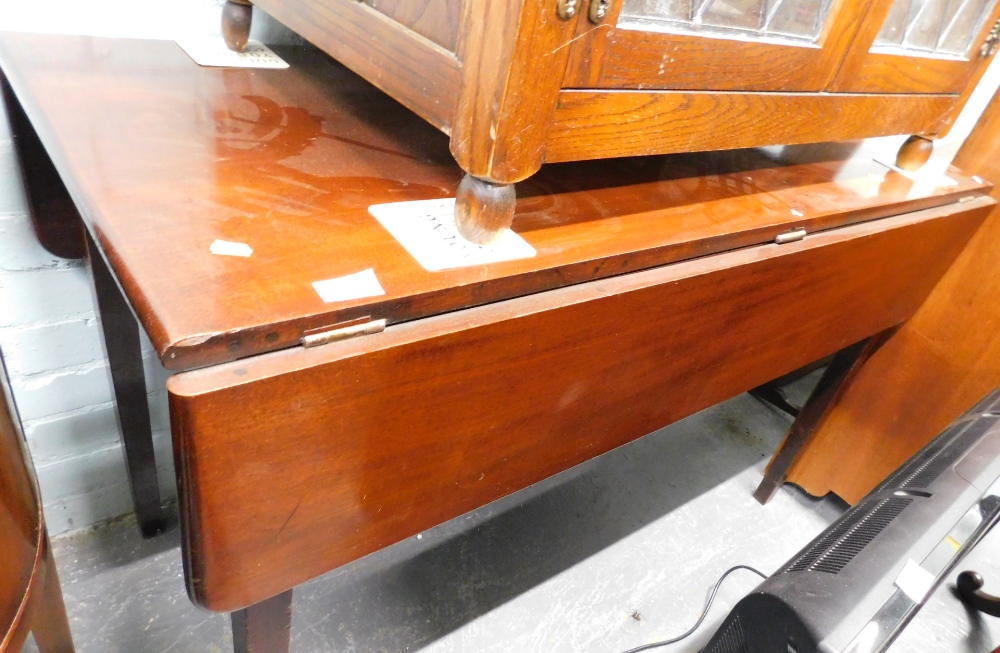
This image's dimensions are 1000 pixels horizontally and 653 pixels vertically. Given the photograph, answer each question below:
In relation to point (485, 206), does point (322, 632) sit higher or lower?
lower

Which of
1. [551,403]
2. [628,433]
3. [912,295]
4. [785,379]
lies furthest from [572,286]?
[785,379]

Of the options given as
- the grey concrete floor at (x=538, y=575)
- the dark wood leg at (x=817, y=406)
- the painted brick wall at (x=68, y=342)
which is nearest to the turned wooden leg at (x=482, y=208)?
the painted brick wall at (x=68, y=342)

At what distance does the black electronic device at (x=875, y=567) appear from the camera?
45 centimetres

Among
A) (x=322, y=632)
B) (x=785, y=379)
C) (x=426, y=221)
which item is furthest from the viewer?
(x=785, y=379)

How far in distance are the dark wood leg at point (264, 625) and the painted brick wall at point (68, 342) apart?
613 millimetres

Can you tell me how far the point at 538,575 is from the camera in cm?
124

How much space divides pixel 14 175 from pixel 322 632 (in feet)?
2.69

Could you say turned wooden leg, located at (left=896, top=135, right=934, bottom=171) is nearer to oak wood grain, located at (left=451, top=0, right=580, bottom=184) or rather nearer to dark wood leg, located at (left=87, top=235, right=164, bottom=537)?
oak wood grain, located at (left=451, top=0, right=580, bottom=184)

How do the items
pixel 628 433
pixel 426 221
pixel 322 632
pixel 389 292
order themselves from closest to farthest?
pixel 389 292 → pixel 426 221 → pixel 628 433 → pixel 322 632

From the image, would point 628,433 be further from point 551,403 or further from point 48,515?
point 48,515

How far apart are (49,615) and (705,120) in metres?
0.84

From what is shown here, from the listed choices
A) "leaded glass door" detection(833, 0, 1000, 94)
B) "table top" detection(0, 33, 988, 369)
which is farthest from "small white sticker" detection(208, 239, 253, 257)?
"leaded glass door" detection(833, 0, 1000, 94)

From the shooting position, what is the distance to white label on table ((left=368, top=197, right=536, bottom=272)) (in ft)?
1.73

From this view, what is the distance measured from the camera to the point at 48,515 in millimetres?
1095
